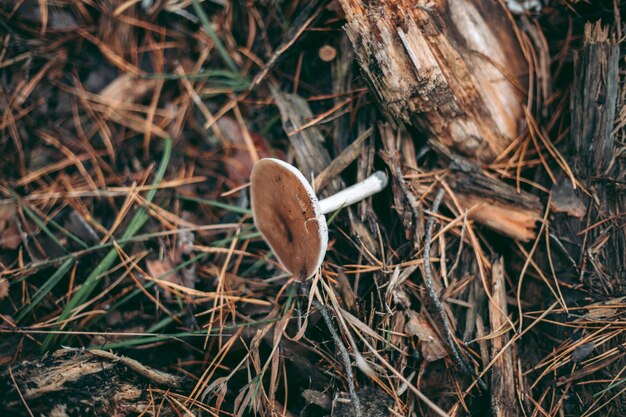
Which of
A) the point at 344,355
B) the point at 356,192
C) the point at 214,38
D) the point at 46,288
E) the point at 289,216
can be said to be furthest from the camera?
the point at 214,38

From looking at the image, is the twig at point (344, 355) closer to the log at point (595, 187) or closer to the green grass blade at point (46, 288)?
the log at point (595, 187)

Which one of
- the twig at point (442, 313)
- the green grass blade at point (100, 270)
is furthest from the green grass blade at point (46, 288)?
the twig at point (442, 313)

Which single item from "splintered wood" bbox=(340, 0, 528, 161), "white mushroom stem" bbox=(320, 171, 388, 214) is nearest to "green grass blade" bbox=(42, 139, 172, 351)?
"white mushroom stem" bbox=(320, 171, 388, 214)

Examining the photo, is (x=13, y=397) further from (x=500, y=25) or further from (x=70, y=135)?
(x=500, y=25)

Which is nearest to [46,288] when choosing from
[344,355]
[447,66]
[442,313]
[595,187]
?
[344,355]

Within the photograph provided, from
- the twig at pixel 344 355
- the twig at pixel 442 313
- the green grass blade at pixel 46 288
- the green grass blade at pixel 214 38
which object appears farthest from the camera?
the green grass blade at pixel 214 38

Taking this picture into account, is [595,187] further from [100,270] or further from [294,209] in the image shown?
[100,270]

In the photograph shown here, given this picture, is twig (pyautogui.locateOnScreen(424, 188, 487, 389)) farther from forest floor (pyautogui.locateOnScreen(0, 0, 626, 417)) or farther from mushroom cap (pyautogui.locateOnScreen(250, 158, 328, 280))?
mushroom cap (pyautogui.locateOnScreen(250, 158, 328, 280))

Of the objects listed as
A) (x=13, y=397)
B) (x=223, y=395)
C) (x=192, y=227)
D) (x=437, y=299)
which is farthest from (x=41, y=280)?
(x=437, y=299)
